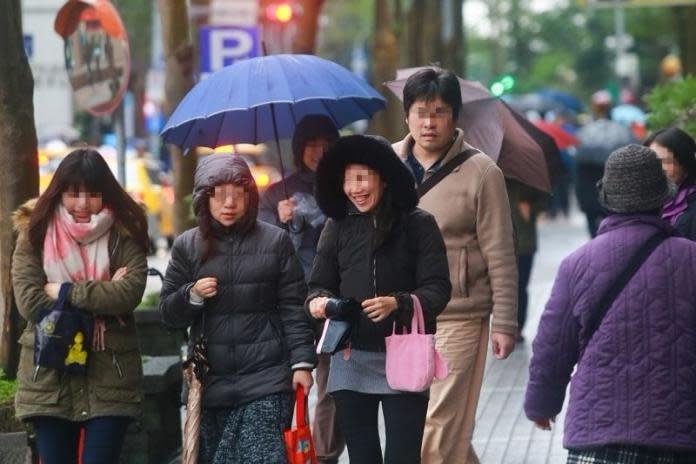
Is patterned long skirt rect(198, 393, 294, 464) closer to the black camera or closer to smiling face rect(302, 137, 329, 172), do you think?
the black camera

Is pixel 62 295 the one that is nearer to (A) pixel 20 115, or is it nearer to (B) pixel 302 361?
(B) pixel 302 361

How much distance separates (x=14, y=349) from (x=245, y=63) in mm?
1799

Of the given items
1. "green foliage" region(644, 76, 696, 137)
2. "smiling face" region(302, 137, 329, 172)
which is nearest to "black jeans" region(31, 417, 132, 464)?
"smiling face" region(302, 137, 329, 172)

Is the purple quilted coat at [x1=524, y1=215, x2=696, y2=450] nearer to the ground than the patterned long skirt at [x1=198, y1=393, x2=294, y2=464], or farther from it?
farther from it

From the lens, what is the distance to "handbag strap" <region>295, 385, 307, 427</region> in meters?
7.27

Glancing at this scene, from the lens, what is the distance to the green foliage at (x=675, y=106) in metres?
13.0

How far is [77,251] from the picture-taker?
7.69 m

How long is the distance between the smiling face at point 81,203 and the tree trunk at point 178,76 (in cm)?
574

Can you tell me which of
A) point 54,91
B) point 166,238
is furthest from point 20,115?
point 54,91

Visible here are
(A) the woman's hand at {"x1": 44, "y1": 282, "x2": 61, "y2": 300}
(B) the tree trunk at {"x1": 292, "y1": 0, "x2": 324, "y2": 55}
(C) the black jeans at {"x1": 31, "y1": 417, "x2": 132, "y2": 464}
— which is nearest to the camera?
(C) the black jeans at {"x1": 31, "y1": 417, "x2": 132, "y2": 464}

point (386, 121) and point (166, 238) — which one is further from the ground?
point (386, 121)

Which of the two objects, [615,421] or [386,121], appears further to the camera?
[386,121]

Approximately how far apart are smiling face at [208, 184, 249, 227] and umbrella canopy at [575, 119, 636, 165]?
34.2ft

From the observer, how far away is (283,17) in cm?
2050
